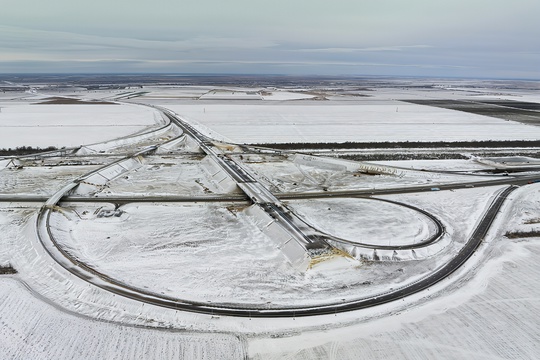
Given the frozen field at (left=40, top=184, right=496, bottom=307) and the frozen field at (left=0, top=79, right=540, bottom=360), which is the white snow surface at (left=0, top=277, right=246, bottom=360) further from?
the frozen field at (left=40, top=184, right=496, bottom=307)

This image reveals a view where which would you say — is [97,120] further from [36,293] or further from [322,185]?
[36,293]

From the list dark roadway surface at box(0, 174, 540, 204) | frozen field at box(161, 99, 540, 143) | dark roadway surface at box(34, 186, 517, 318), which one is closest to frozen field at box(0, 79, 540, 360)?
dark roadway surface at box(34, 186, 517, 318)

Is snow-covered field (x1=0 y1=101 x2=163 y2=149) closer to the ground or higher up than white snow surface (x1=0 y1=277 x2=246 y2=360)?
higher up

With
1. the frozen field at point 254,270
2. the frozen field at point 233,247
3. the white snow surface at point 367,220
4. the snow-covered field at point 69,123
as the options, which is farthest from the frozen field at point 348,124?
the frozen field at point 233,247

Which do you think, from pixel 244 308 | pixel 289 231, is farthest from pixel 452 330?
pixel 289 231

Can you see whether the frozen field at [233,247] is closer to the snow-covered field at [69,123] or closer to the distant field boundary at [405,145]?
the distant field boundary at [405,145]

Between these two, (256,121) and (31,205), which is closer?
(31,205)

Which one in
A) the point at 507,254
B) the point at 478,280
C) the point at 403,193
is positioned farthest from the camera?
the point at 403,193

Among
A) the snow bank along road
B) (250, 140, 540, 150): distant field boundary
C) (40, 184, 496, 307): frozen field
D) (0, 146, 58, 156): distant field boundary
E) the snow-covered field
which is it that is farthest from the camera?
the snow-covered field

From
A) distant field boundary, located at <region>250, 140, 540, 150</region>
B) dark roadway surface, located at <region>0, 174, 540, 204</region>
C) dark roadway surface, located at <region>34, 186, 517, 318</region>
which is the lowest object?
dark roadway surface, located at <region>34, 186, 517, 318</region>

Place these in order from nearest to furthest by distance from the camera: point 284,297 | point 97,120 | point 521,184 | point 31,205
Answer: point 284,297
point 31,205
point 521,184
point 97,120

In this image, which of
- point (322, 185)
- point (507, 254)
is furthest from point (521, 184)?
point (322, 185)
